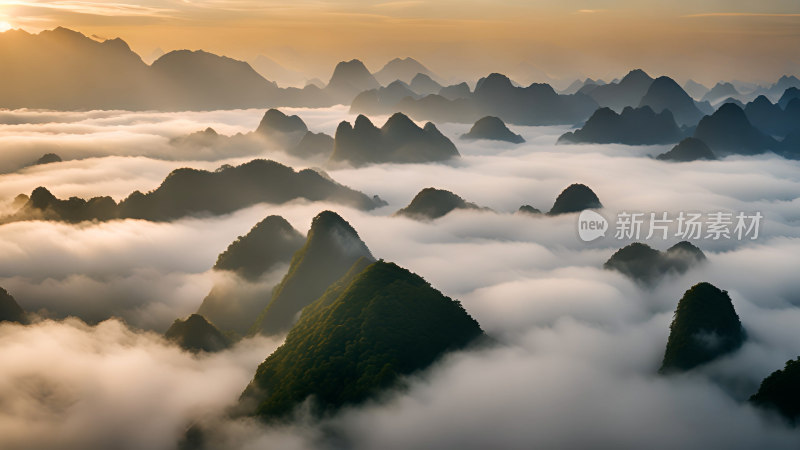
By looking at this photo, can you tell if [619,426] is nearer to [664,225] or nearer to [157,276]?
[157,276]

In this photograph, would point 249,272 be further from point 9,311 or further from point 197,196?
point 197,196

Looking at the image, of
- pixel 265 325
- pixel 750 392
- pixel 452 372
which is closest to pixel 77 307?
pixel 265 325

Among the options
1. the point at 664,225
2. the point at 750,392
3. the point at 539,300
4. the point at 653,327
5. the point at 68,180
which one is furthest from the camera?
the point at 68,180

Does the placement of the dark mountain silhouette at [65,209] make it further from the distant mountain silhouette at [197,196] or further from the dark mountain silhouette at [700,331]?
the dark mountain silhouette at [700,331]

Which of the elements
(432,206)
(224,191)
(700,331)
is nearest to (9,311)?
(224,191)

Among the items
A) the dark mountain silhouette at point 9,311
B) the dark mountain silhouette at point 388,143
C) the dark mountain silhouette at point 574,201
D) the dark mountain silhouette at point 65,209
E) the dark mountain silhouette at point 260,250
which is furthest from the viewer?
the dark mountain silhouette at point 388,143

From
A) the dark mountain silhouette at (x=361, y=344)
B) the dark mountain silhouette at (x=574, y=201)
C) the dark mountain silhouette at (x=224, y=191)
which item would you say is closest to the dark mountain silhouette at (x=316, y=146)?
the dark mountain silhouette at (x=224, y=191)

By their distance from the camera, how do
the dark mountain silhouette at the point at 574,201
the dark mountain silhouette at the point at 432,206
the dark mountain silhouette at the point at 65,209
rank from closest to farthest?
the dark mountain silhouette at the point at 65,209
the dark mountain silhouette at the point at 432,206
the dark mountain silhouette at the point at 574,201
